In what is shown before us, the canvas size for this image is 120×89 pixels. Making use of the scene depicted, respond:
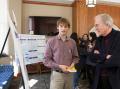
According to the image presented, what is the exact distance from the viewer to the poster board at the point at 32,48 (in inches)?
180

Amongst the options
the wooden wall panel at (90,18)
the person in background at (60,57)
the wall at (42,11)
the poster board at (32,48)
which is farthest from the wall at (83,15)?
the person in background at (60,57)

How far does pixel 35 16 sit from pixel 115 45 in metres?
5.67

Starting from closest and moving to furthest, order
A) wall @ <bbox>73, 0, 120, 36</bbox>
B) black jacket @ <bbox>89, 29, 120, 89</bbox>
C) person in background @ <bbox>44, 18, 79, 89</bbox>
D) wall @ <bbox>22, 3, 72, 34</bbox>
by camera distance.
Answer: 1. black jacket @ <bbox>89, 29, 120, 89</bbox>
2. person in background @ <bbox>44, 18, 79, 89</bbox>
3. wall @ <bbox>22, 3, 72, 34</bbox>
4. wall @ <bbox>73, 0, 120, 36</bbox>

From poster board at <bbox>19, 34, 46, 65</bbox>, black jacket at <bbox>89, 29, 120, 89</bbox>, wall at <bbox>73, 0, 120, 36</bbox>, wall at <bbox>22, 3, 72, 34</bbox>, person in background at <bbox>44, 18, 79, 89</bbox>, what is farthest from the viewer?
wall at <bbox>73, 0, 120, 36</bbox>

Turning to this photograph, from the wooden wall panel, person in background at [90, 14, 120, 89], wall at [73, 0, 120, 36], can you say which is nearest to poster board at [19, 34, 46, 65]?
person in background at [90, 14, 120, 89]

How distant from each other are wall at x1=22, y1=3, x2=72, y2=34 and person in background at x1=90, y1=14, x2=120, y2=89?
5.56 m

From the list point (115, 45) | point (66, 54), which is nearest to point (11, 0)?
point (66, 54)

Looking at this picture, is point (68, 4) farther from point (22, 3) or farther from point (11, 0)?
point (11, 0)

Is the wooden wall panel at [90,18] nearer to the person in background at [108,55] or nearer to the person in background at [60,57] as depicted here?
the person in background at [60,57]

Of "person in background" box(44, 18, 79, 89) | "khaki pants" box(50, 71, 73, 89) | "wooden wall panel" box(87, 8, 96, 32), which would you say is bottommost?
"khaki pants" box(50, 71, 73, 89)

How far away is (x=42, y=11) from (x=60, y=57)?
5.60m

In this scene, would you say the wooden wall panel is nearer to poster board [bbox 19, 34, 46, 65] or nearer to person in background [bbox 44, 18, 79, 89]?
poster board [bbox 19, 34, 46, 65]

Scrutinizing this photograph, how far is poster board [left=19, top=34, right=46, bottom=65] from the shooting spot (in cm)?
457

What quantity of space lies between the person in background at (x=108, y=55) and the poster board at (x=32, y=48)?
92.8 inches
